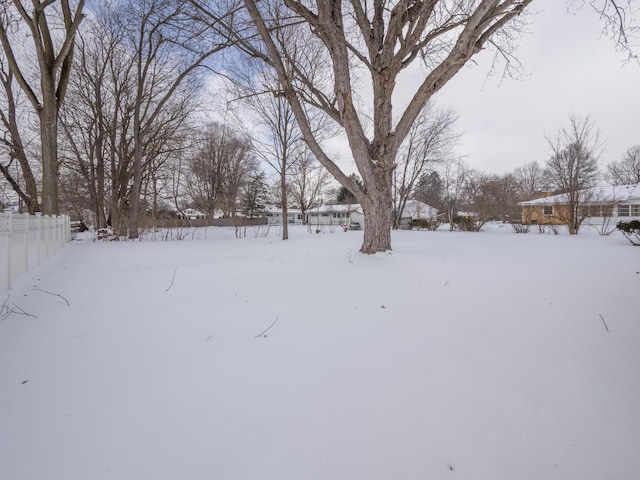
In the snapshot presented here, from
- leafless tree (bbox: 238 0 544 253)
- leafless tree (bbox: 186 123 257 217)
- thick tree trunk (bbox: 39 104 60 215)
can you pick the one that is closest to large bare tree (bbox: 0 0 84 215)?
thick tree trunk (bbox: 39 104 60 215)

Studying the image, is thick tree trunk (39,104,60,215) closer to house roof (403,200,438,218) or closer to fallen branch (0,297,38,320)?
fallen branch (0,297,38,320)

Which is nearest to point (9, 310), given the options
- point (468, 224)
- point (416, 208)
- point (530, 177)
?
point (468, 224)

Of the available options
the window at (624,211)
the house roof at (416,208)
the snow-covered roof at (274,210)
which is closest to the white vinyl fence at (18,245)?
the snow-covered roof at (274,210)

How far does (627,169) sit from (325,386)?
49453mm

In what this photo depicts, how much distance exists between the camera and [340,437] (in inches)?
47.1

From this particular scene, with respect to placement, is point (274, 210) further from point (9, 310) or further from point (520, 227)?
point (9, 310)

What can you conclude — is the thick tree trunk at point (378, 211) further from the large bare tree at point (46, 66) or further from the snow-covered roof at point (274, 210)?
the snow-covered roof at point (274, 210)

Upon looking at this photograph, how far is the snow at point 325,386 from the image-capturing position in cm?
109

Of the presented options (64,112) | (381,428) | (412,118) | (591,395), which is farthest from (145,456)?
(64,112)

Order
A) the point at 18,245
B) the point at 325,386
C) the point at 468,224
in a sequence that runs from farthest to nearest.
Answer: the point at 468,224 < the point at 18,245 < the point at 325,386

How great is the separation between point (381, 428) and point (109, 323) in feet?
7.96

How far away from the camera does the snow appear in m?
1.09

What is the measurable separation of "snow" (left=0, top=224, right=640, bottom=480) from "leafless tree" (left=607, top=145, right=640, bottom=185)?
45.1 meters

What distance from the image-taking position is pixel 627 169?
109ft
